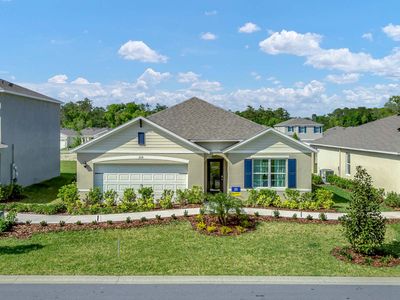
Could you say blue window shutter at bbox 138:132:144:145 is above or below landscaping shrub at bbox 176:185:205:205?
above

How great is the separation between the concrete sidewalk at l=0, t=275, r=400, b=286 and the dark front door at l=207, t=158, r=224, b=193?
43.9ft

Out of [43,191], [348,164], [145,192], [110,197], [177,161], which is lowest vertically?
[43,191]

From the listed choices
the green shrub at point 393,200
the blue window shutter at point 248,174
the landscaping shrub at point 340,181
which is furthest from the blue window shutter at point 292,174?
the landscaping shrub at point 340,181

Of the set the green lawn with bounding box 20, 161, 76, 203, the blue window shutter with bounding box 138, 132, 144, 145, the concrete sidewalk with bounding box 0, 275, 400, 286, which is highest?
the blue window shutter with bounding box 138, 132, 144, 145

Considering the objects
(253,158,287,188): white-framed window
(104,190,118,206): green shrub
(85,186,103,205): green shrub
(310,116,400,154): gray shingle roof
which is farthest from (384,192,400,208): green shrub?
(85,186,103,205): green shrub

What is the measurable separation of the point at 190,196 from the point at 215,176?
4363 millimetres

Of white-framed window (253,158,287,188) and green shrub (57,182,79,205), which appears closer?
green shrub (57,182,79,205)

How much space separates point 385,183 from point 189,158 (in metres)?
12.0

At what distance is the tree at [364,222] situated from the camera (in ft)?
38.2

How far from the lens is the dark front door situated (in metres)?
23.4

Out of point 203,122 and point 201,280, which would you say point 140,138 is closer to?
point 203,122

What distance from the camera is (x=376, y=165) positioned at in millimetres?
24172

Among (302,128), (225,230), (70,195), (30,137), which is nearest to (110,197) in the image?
(70,195)

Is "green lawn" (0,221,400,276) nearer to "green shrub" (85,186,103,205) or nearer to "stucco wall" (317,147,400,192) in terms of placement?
"green shrub" (85,186,103,205)
